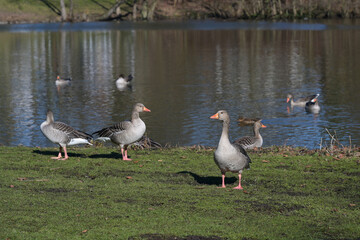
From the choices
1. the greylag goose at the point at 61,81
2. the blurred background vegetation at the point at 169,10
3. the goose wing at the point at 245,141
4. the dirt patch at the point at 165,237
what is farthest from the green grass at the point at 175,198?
the blurred background vegetation at the point at 169,10

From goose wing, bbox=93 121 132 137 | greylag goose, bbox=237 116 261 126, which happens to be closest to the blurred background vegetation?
greylag goose, bbox=237 116 261 126

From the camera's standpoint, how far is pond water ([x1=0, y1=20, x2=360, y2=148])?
30.0 m

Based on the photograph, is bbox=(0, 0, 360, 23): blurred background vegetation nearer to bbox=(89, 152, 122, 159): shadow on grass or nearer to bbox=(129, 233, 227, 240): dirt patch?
bbox=(89, 152, 122, 159): shadow on grass

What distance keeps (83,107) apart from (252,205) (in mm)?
25580

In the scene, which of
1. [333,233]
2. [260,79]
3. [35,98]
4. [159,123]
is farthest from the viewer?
[260,79]

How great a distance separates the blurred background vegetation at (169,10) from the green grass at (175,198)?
11032 cm

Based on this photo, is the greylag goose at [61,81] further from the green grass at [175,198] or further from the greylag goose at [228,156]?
the greylag goose at [228,156]

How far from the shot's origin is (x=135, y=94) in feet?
137

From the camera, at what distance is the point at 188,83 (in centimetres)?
4622

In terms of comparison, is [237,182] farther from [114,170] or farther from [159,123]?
[159,123]

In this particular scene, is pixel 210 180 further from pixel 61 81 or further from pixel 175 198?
pixel 61 81

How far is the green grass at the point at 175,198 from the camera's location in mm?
10938

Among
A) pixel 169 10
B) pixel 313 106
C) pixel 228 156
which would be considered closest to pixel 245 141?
pixel 228 156

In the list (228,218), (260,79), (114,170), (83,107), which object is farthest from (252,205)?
(260,79)
